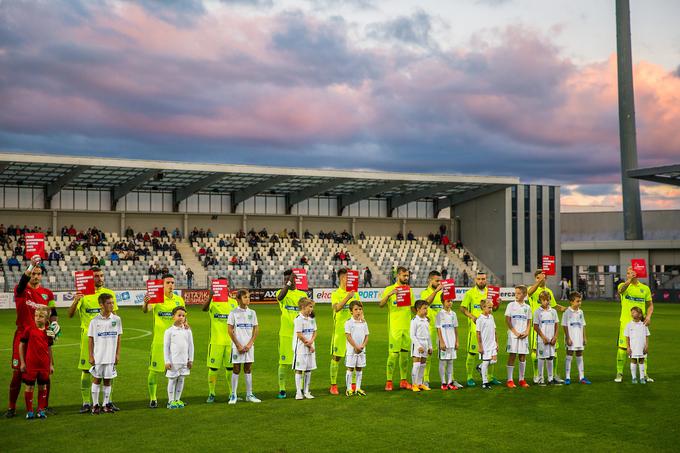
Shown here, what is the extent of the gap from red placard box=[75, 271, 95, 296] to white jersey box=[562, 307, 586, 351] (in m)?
9.34

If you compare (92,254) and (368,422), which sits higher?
(92,254)

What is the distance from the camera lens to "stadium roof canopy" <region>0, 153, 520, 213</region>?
4791 centimetres

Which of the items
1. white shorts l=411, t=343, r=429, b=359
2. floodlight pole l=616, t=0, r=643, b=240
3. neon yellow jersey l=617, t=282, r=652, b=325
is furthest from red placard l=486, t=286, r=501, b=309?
floodlight pole l=616, t=0, r=643, b=240

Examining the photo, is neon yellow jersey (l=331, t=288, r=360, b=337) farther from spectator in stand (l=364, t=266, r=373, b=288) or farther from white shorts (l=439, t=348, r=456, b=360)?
spectator in stand (l=364, t=266, r=373, b=288)

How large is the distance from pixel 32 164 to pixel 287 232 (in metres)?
21.2

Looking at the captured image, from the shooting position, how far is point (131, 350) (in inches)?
862

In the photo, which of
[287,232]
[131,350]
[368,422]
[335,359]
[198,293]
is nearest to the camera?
[368,422]

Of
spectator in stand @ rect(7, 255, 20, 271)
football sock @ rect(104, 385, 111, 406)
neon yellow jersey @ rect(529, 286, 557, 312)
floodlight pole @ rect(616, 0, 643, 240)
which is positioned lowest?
football sock @ rect(104, 385, 111, 406)

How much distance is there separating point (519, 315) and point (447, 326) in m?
1.43

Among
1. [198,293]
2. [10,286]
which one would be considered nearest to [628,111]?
[198,293]

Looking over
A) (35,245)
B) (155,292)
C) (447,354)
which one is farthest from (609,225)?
(35,245)

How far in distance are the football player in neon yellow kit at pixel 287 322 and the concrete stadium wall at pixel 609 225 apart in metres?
68.1

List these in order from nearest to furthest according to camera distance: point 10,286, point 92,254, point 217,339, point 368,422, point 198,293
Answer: point 368,422, point 217,339, point 10,286, point 198,293, point 92,254

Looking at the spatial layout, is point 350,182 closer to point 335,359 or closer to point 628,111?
point 628,111
